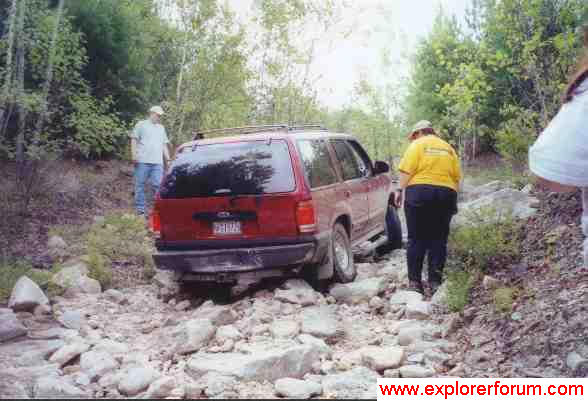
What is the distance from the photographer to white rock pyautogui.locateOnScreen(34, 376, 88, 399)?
388 cm

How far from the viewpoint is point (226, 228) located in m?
6.18

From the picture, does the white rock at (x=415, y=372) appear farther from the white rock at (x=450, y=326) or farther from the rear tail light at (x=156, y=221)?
the rear tail light at (x=156, y=221)

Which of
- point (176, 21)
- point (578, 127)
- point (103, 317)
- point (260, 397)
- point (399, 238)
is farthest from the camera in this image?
point (176, 21)

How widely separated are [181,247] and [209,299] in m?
0.78

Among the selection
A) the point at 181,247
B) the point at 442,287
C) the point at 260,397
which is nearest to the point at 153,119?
the point at 181,247

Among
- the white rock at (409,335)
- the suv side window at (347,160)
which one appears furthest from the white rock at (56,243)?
the white rock at (409,335)

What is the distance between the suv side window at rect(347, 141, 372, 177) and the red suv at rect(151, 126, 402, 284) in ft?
4.83

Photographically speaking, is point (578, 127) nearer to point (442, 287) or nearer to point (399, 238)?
point (442, 287)

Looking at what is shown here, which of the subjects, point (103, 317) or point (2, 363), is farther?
point (103, 317)

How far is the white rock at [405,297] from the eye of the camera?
20.2ft

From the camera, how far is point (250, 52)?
643 inches

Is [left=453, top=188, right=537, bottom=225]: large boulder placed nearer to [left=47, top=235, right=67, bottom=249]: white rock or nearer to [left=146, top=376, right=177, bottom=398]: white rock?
[left=146, top=376, right=177, bottom=398]: white rock

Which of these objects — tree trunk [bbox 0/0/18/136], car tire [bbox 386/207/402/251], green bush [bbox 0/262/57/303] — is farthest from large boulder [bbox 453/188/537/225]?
tree trunk [bbox 0/0/18/136]

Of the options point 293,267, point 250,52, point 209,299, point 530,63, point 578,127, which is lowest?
point 209,299
